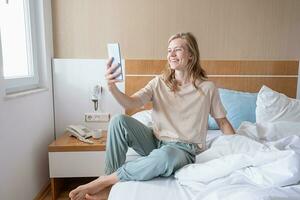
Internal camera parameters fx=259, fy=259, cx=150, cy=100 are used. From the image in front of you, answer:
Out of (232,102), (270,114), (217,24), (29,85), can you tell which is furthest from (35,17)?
(270,114)

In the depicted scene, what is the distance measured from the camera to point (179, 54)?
146cm

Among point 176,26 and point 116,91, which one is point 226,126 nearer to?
point 116,91

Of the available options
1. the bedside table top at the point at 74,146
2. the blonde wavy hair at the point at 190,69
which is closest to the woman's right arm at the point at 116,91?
the blonde wavy hair at the point at 190,69

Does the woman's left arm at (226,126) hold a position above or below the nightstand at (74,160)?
above

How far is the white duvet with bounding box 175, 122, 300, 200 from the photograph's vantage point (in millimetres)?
859

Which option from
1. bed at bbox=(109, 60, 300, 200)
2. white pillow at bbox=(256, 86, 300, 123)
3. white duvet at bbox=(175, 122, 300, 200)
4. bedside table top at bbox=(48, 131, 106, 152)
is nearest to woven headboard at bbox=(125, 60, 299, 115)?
bed at bbox=(109, 60, 300, 200)

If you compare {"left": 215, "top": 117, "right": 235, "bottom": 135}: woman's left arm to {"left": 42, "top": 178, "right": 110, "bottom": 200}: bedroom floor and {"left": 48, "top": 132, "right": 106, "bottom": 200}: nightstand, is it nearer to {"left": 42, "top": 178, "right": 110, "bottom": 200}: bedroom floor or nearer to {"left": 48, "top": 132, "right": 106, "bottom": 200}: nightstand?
{"left": 48, "top": 132, "right": 106, "bottom": 200}: nightstand

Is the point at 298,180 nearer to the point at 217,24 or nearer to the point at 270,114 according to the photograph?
the point at 270,114

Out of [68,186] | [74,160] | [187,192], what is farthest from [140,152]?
[68,186]

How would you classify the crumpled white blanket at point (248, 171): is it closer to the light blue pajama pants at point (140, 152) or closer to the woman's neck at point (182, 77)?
the light blue pajama pants at point (140, 152)

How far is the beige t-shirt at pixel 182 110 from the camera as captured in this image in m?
1.43

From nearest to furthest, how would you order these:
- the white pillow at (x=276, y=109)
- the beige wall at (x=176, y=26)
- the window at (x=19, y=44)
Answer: the window at (x=19, y=44) < the white pillow at (x=276, y=109) < the beige wall at (x=176, y=26)

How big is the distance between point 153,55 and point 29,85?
3.36 ft

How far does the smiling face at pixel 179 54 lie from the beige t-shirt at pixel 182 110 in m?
0.12
